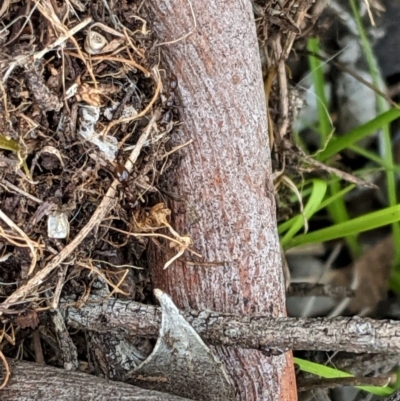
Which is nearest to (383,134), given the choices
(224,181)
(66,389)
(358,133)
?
(358,133)

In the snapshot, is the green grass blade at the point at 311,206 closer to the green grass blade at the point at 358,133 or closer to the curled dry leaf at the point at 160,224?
the green grass blade at the point at 358,133

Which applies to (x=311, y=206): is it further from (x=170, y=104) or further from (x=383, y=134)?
(x=170, y=104)

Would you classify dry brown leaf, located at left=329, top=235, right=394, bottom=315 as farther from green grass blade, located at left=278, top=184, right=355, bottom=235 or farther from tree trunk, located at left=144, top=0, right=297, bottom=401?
tree trunk, located at left=144, top=0, right=297, bottom=401

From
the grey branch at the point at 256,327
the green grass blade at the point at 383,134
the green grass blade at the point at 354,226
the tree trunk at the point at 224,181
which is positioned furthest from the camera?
the green grass blade at the point at 383,134

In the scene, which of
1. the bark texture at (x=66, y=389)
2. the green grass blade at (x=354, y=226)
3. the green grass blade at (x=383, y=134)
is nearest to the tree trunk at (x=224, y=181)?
the bark texture at (x=66, y=389)

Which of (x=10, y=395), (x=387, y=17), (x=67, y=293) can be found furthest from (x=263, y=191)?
(x=387, y=17)

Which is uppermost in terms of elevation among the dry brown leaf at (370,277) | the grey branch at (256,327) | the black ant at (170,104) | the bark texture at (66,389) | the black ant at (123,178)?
the black ant at (170,104)

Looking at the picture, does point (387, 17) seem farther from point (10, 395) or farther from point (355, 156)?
point (10, 395)
